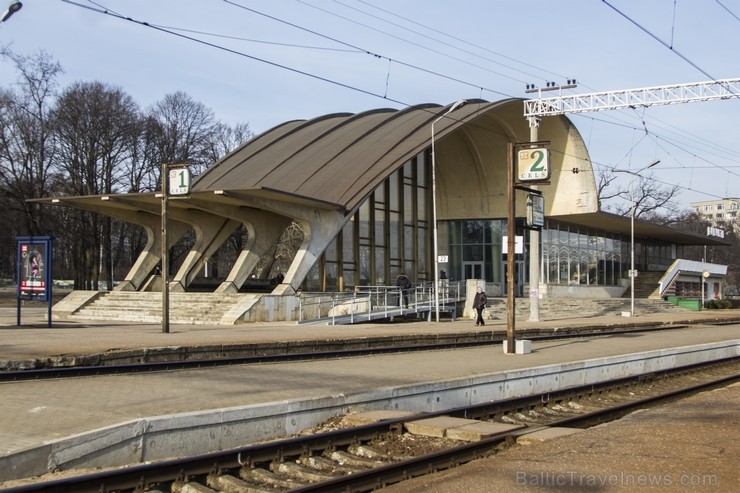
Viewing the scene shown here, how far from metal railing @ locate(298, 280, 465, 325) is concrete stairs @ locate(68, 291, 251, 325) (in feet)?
10.2

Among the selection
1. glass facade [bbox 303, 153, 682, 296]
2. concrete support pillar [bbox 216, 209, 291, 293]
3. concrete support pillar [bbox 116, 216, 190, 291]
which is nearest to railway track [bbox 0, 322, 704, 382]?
concrete support pillar [bbox 216, 209, 291, 293]

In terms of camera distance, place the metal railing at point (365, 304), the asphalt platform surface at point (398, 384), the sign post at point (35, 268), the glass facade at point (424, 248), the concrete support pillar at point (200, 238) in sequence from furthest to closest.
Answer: the glass facade at point (424, 248)
the concrete support pillar at point (200, 238)
the metal railing at point (365, 304)
the sign post at point (35, 268)
the asphalt platform surface at point (398, 384)

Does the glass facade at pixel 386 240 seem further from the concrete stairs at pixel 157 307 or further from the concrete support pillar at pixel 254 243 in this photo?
the concrete stairs at pixel 157 307

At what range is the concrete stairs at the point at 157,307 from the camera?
3168cm

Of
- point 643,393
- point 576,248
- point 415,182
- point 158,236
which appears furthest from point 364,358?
point 576,248

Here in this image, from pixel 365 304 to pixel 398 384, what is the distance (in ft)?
73.2

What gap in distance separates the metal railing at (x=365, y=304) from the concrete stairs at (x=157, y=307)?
3095 millimetres

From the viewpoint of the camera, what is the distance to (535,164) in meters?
19.9

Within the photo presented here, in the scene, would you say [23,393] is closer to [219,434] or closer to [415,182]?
[219,434]

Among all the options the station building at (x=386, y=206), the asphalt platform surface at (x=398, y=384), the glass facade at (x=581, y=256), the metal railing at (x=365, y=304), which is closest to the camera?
the asphalt platform surface at (x=398, y=384)

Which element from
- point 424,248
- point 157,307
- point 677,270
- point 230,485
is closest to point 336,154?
point 424,248

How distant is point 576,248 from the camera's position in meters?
57.6

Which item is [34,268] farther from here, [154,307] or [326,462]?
[326,462]

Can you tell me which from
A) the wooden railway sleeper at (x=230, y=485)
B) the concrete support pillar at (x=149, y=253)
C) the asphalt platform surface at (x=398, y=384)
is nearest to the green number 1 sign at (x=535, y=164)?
the asphalt platform surface at (x=398, y=384)
